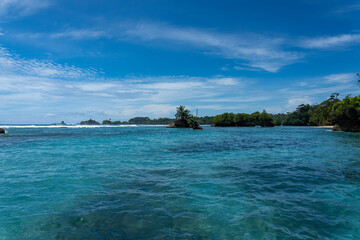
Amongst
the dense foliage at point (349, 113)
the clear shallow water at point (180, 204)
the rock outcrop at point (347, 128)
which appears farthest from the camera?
the rock outcrop at point (347, 128)

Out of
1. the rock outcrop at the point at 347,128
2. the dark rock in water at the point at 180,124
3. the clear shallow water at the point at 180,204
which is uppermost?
the dark rock in water at the point at 180,124

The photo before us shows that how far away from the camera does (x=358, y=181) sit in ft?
34.1

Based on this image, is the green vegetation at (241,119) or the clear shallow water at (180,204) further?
the green vegetation at (241,119)

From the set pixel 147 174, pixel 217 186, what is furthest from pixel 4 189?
pixel 217 186

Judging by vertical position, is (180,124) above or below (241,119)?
below

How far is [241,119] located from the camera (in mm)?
151125

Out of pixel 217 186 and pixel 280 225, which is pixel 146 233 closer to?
pixel 280 225

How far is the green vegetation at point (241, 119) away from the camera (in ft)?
478

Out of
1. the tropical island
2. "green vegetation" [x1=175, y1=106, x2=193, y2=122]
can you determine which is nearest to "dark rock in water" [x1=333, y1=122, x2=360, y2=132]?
the tropical island

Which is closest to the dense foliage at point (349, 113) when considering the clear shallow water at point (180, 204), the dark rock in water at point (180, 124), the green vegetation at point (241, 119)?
the clear shallow water at point (180, 204)

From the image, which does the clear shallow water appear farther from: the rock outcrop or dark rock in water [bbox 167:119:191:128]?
dark rock in water [bbox 167:119:191:128]

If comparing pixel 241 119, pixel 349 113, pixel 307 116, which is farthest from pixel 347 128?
pixel 307 116

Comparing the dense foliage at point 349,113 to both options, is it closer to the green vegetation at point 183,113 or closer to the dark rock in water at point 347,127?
the dark rock in water at point 347,127

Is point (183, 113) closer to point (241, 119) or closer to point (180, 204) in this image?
point (241, 119)
